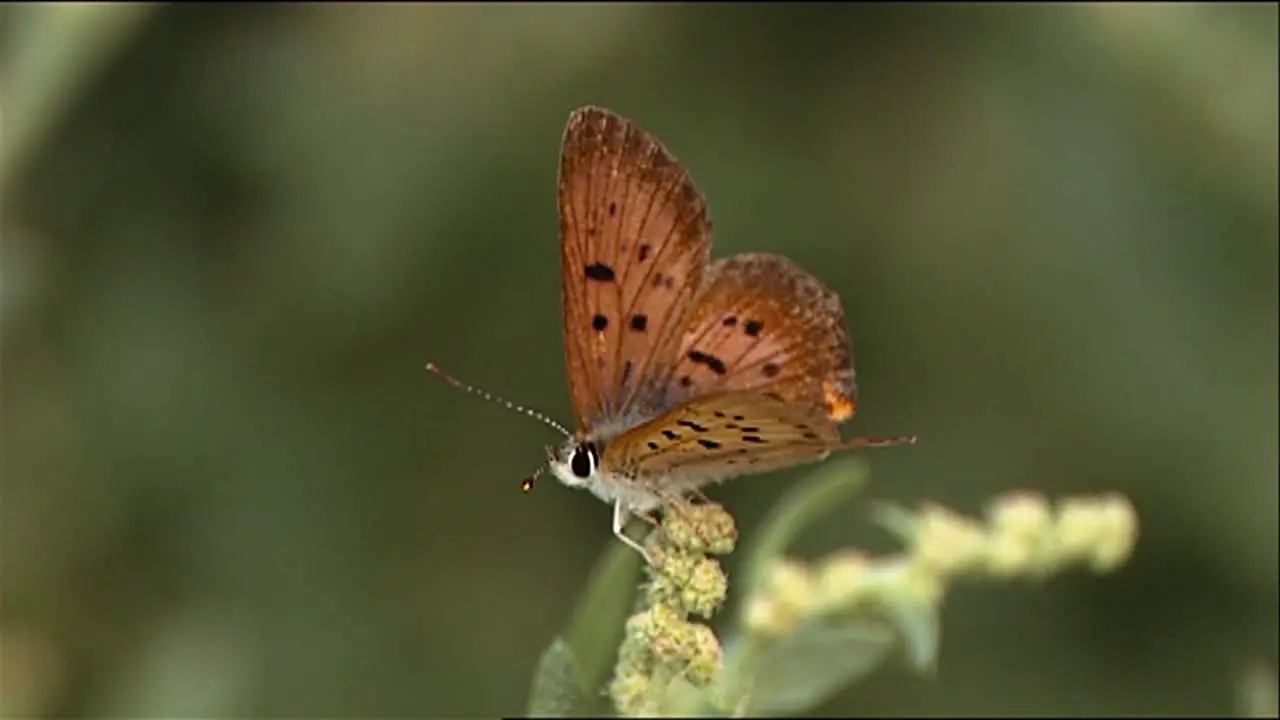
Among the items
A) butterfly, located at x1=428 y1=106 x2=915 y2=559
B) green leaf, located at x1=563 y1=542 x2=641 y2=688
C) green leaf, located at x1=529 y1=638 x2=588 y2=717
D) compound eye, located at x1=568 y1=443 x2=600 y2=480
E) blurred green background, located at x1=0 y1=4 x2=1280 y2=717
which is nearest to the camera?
green leaf, located at x1=529 y1=638 x2=588 y2=717

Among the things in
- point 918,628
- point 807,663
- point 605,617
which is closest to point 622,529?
point 605,617

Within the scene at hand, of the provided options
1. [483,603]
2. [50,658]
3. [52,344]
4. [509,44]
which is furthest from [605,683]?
[509,44]

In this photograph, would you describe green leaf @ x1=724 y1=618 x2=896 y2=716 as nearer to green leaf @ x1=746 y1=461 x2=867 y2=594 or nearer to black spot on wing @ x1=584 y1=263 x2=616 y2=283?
green leaf @ x1=746 y1=461 x2=867 y2=594

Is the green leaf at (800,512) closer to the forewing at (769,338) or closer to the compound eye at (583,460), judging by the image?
the forewing at (769,338)

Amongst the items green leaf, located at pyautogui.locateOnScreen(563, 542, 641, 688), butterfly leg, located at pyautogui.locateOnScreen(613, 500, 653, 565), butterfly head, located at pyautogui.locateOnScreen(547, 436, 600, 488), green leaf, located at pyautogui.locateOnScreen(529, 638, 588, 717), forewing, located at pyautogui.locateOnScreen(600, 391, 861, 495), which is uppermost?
forewing, located at pyautogui.locateOnScreen(600, 391, 861, 495)

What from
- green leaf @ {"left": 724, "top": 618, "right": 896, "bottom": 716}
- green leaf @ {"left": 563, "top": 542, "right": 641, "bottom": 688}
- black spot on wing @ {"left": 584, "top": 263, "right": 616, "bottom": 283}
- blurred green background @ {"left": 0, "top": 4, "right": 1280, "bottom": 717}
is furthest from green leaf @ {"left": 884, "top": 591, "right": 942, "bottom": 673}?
blurred green background @ {"left": 0, "top": 4, "right": 1280, "bottom": 717}

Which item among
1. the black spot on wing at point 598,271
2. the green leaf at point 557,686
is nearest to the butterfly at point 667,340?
the black spot on wing at point 598,271
